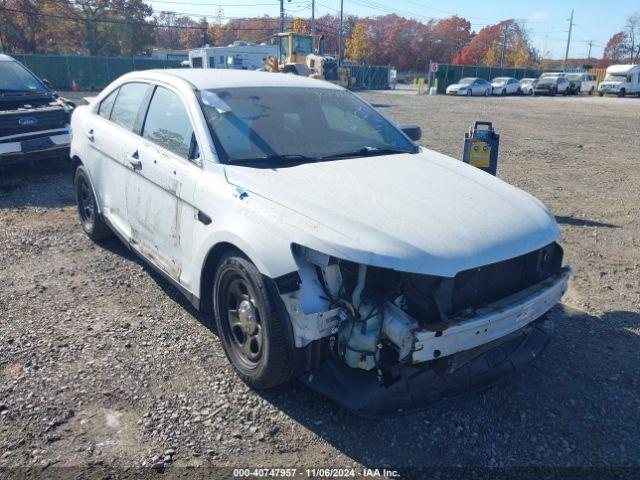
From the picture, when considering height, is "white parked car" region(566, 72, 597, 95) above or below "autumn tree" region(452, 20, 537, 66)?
below

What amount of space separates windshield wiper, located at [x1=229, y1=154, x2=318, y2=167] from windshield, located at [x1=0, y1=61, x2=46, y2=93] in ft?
22.8

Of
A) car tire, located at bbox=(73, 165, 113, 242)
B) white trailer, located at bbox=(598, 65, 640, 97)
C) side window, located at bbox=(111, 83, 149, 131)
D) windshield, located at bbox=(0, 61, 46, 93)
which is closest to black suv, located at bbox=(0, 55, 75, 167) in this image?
windshield, located at bbox=(0, 61, 46, 93)

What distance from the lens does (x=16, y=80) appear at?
8.59 meters

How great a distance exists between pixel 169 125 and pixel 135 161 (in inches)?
16.2

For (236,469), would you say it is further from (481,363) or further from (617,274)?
(617,274)

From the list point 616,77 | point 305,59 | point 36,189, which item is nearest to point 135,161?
point 36,189

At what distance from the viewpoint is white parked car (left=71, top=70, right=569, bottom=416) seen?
8.65 feet

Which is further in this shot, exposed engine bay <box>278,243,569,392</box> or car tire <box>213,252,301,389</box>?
car tire <box>213,252,301,389</box>

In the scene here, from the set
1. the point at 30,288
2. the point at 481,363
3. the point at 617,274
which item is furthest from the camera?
the point at 617,274

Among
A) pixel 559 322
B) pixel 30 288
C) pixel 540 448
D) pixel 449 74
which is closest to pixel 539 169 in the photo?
pixel 559 322

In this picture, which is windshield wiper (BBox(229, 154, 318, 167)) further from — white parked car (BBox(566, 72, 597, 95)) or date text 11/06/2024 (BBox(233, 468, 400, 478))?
white parked car (BBox(566, 72, 597, 95))

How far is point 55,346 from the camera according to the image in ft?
11.6

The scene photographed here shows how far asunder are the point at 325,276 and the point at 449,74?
46.3 metres

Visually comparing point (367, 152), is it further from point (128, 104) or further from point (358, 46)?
point (358, 46)
